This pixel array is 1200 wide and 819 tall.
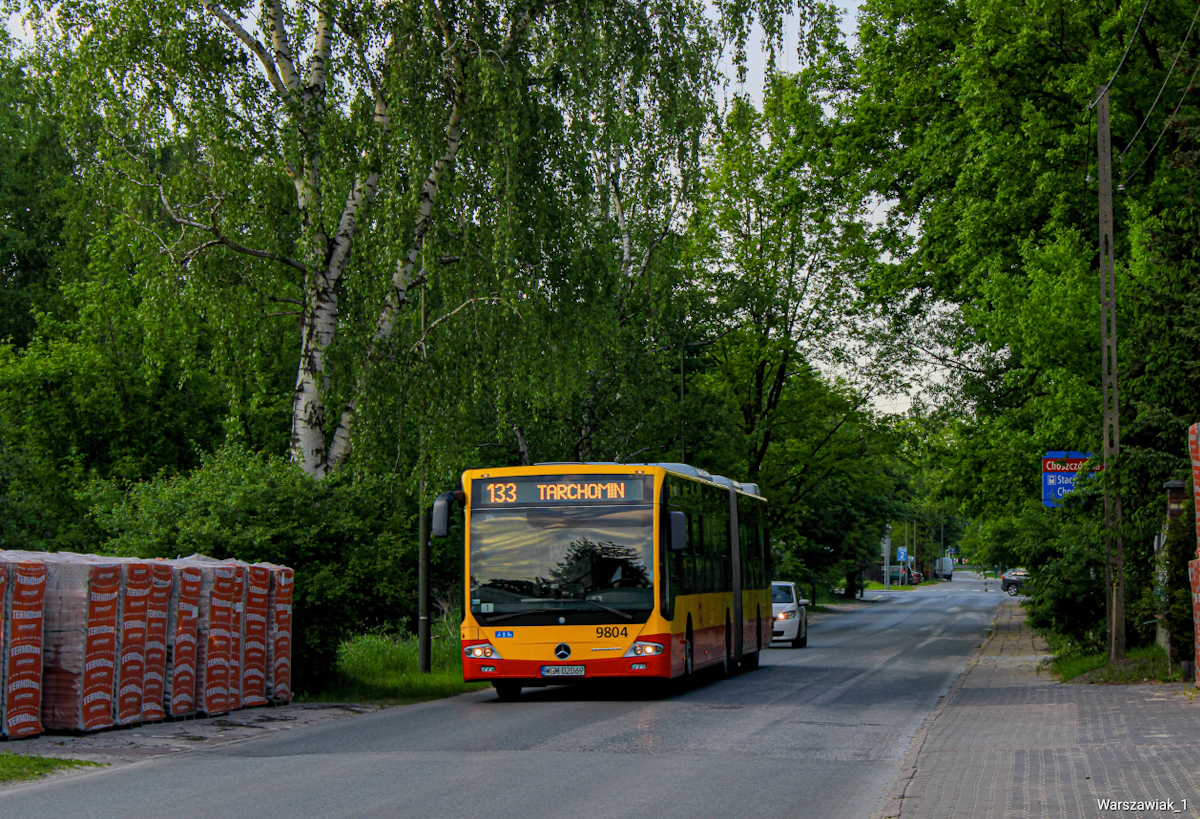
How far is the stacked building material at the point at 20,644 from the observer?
11.8 meters

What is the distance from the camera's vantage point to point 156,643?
540 inches

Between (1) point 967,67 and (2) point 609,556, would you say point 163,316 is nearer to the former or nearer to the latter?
(2) point 609,556

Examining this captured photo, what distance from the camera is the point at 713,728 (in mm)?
14383

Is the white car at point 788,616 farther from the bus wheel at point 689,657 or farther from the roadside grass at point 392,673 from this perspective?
the bus wheel at point 689,657

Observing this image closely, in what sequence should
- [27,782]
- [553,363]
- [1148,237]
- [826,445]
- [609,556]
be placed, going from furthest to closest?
[826,445] → [553,363] → [1148,237] → [609,556] → [27,782]

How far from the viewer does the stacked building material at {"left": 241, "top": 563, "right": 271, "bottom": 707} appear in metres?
15.5

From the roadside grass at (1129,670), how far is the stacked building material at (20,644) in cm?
1360

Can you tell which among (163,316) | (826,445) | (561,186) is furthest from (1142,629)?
(826,445)

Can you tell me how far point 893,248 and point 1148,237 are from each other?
1315 cm

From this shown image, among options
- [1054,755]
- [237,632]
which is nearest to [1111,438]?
[1054,755]

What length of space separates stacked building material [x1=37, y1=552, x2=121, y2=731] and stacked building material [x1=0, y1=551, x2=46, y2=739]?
28cm

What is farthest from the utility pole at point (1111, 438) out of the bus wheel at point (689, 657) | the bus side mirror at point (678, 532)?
the bus side mirror at point (678, 532)

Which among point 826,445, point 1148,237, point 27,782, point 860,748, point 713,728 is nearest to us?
point 27,782

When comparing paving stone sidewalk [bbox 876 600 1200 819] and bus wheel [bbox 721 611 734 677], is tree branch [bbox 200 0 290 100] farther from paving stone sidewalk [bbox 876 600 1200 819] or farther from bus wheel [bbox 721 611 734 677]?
paving stone sidewalk [bbox 876 600 1200 819]
